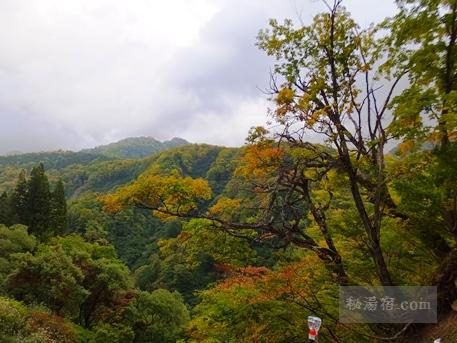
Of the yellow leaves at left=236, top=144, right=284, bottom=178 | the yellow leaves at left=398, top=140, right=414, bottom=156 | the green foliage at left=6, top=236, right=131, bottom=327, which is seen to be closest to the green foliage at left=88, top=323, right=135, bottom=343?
the green foliage at left=6, top=236, right=131, bottom=327

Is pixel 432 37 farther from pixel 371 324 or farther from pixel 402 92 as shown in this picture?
pixel 371 324

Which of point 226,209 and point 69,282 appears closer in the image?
point 226,209

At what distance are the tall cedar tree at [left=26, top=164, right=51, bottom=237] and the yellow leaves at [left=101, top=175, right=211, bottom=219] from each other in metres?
34.0

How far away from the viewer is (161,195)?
8.98 metres

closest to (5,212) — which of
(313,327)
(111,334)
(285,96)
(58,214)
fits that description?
(58,214)

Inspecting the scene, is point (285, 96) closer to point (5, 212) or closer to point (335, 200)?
point (335, 200)

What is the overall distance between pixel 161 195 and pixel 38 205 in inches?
1452

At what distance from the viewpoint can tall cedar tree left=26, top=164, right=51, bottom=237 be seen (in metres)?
40.4

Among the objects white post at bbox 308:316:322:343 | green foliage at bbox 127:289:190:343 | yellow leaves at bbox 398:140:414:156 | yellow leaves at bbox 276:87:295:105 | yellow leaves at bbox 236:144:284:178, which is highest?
yellow leaves at bbox 276:87:295:105

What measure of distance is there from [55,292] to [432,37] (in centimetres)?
→ 2476

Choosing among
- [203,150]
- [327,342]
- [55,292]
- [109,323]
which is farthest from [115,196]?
[203,150]

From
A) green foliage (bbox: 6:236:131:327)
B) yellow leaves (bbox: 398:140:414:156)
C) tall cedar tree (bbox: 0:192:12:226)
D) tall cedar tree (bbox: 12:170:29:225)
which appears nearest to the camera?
yellow leaves (bbox: 398:140:414:156)

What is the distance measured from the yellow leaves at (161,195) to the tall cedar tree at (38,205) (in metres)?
34.0

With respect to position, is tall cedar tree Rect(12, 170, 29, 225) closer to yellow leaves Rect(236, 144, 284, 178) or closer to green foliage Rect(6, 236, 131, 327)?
green foliage Rect(6, 236, 131, 327)
